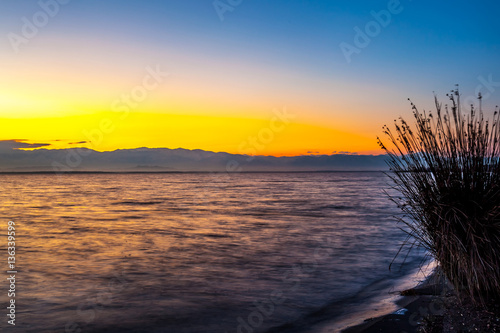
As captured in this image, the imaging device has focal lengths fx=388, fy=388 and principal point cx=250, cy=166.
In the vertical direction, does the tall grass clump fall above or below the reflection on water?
above

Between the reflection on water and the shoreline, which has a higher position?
the shoreline

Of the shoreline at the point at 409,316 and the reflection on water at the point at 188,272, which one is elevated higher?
the shoreline at the point at 409,316

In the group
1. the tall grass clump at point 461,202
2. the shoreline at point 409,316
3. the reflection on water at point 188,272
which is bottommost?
the reflection on water at point 188,272

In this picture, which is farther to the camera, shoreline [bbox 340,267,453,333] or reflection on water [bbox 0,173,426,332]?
reflection on water [bbox 0,173,426,332]

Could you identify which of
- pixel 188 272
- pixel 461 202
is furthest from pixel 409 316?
pixel 188 272

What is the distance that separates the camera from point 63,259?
13750 mm

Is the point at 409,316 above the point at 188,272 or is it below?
above

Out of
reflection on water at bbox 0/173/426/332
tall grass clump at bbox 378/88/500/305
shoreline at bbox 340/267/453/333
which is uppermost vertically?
tall grass clump at bbox 378/88/500/305

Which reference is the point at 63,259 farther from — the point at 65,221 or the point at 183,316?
the point at 65,221

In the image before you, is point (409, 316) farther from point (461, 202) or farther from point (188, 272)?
point (188, 272)

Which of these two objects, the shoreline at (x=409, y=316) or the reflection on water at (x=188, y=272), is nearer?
the shoreline at (x=409, y=316)

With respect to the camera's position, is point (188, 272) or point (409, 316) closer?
point (409, 316)

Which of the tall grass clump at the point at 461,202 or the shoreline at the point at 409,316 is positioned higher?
the tall grass clump at the point at 461,202

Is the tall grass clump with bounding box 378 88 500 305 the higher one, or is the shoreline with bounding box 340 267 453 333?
the tall grass clump with bounding box 378 88 500 305
